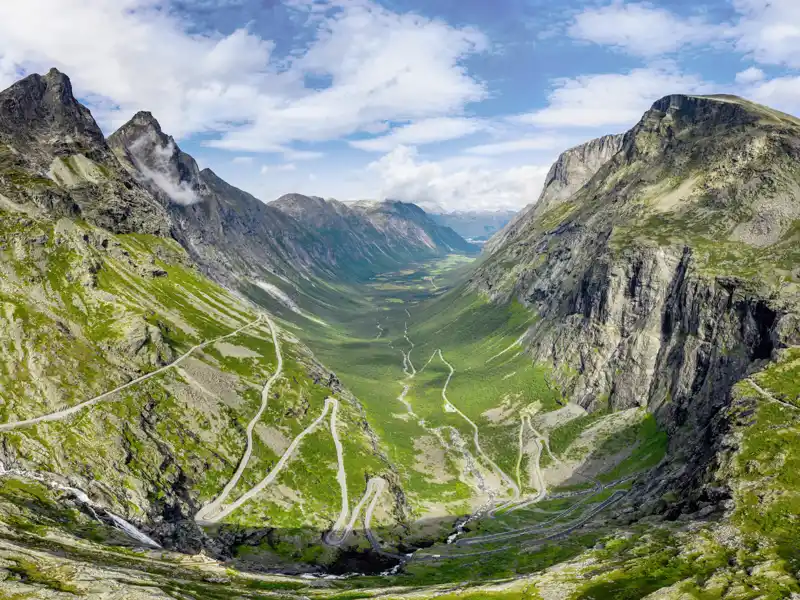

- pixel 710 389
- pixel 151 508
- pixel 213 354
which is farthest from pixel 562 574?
pixel 213 354

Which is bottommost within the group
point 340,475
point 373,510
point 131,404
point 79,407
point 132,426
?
point 373,510

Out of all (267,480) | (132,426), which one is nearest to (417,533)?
(267,480)

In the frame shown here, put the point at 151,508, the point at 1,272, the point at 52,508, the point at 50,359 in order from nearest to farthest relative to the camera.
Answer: the point at 52,508 → the point at 151,508 → the point at 50,359 → the point at 1,272

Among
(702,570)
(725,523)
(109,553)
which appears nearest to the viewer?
(702,570)

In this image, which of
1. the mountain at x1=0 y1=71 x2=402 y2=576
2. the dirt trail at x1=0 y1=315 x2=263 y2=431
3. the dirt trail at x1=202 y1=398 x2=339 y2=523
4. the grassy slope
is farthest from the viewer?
the dirt trail at x1=202 y1=398 x2=339 y2=523

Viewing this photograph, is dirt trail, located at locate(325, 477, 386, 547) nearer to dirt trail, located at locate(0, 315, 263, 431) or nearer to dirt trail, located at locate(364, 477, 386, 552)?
dirt trail, located at locate(364, 477, 386, 552)

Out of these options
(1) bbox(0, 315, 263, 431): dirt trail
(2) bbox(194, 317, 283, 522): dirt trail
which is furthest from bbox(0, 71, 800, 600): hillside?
(1) bbox(0, 315, 263, 431): dirt trail

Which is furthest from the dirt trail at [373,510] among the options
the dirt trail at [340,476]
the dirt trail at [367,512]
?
the dirt trail at [340,476]

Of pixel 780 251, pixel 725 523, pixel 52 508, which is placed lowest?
pixel 725 523

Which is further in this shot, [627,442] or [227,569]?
[627,442]

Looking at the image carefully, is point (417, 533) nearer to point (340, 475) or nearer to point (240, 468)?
point (340, 475)

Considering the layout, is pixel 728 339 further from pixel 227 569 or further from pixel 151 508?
pixel 151 508
